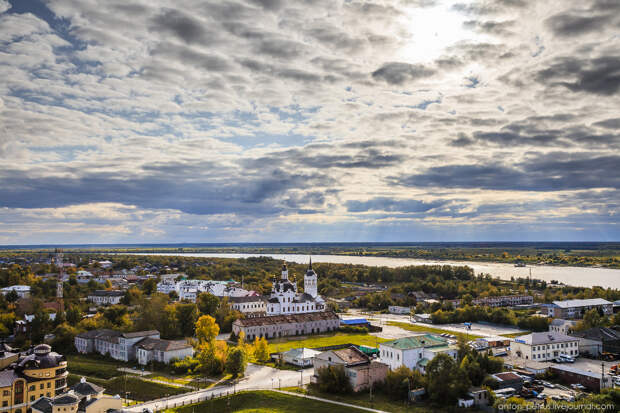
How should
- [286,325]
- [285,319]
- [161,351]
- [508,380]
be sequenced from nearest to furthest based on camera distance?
[508,380], [161,351], [286,325], [285,319]

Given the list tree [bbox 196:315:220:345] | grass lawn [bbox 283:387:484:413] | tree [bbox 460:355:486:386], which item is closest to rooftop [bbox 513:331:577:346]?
tree [bbox 460:355:486:386]

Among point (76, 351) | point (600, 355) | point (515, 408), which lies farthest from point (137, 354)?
point (600, 355)

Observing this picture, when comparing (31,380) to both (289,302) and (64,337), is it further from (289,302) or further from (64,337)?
(289,302)

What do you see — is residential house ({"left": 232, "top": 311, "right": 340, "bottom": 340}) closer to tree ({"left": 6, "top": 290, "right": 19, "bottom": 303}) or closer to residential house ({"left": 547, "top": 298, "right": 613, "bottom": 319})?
residential house ({"left": 547, "top": 298, "right": 613, "bottom": 319})

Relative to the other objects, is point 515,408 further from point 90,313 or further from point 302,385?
point 90,313

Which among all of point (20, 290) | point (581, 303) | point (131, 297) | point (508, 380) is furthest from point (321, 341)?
point (20, 290)

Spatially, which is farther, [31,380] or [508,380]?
[508,380]

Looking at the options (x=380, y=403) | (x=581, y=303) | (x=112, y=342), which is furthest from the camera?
(x=581, y=303)

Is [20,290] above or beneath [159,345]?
above
